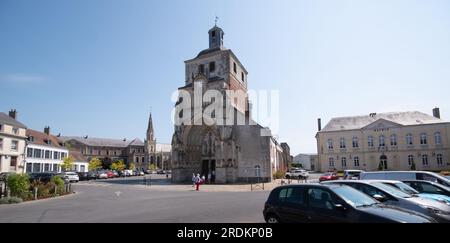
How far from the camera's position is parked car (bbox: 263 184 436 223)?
5.67m

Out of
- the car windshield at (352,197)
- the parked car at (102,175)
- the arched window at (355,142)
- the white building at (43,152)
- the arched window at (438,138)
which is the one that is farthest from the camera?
the arched window at (355,142)

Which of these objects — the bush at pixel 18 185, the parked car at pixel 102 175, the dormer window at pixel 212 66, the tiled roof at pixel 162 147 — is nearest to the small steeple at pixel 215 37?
the dormer window at pixel 212 66

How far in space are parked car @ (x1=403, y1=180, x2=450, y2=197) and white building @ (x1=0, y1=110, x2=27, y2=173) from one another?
145 feet

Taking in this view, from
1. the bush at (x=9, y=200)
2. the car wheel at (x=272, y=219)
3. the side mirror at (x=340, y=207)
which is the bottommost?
the bush at (x=9, y=200)

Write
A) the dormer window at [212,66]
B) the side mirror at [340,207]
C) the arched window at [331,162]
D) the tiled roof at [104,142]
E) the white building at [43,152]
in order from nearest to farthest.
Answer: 1. the side mirror at [340,207]
2. the dormer window at [212,66]
3. the white building at [43,152]
4. the arched window at [331,162]
5. the tiled roof at [104,142]

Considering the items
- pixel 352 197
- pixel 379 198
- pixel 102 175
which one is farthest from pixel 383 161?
pixel 352 197

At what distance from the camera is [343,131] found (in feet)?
161

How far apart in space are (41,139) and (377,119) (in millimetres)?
56403

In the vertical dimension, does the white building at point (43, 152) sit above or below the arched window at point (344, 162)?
above

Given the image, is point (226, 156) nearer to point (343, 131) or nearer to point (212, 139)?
point (212, 139)

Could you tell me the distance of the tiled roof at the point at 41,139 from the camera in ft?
152

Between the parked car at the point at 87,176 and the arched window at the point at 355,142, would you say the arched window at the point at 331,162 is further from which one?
the parked car at the point at 87,176

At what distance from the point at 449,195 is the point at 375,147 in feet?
131

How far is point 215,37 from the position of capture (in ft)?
136
